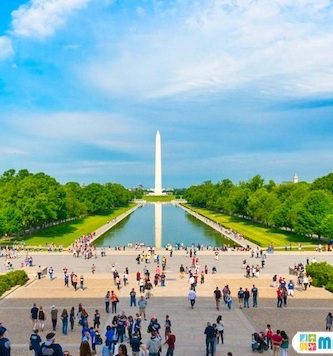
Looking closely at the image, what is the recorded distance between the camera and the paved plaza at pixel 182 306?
21.9m

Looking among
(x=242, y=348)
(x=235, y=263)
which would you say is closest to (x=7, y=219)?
(x=235, y=263)

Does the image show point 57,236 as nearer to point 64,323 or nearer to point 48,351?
point 64,323

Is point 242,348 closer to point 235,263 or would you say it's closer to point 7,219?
point 235,263

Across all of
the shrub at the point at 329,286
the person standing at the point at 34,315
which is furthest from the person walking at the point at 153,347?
the shrub at the point at 329,286

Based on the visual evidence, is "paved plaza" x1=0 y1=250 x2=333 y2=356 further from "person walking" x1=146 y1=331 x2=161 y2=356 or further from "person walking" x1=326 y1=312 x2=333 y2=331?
"person walking" x1=146 y1=331 x2=161 y2=356

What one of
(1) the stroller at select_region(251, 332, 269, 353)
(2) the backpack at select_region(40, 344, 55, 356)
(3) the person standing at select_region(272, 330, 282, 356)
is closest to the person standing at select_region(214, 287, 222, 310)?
(1) the stroller at select_region(251, 332, 269, 353)

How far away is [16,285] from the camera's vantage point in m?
35.1

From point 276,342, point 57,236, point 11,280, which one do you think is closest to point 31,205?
point 57,236

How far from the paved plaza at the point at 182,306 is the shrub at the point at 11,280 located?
0.58 m

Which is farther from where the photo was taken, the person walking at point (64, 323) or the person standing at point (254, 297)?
the person standing at point (254, 297)

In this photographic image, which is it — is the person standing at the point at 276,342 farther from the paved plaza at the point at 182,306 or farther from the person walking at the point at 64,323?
the person walking at the point at 64,323

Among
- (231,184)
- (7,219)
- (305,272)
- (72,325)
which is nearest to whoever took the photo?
(72,325)

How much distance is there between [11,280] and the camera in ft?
113

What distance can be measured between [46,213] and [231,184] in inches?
3917
